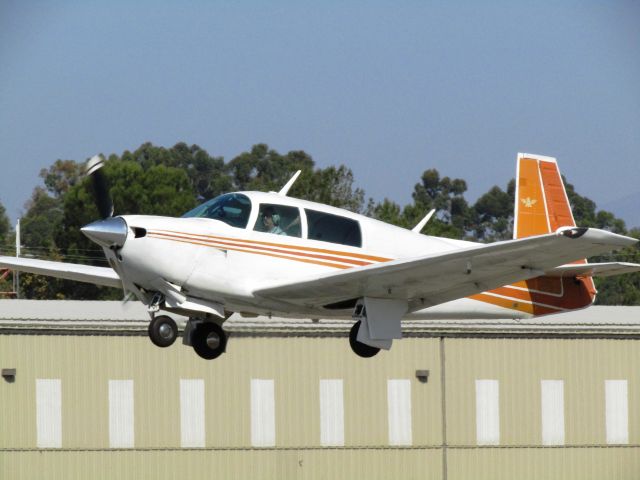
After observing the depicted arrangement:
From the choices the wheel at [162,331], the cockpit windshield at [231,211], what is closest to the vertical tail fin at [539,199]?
the cockpit windshield at [231,211]

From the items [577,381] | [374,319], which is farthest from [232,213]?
[577,381]

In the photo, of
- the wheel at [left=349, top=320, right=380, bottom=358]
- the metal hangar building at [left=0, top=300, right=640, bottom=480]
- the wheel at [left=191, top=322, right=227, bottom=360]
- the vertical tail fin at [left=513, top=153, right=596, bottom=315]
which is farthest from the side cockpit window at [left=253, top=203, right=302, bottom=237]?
the metal hangar building at [left=0, top=300, right=640, bottom=480]

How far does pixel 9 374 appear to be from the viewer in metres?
30.0

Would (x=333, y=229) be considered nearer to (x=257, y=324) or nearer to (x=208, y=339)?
(x=208, y=339)

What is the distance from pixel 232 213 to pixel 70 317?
1640cm

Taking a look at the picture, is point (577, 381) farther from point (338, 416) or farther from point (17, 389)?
point (17, 389)

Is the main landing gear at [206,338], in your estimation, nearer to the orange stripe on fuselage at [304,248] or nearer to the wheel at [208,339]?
the wheel at [208,339]

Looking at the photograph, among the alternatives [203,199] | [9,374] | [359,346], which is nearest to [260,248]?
[359,346]

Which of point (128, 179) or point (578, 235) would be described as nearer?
point (578, 235)

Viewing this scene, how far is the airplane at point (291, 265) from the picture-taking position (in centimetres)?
1609

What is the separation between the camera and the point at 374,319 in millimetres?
17391

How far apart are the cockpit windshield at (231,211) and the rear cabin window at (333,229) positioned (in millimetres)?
932

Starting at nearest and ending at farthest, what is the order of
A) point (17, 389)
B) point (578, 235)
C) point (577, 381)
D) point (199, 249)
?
1. point (578, 235)
2. point (199, 249)
3. point (17, 389)
4. point (577, 381)

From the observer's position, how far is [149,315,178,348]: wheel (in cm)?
1655
